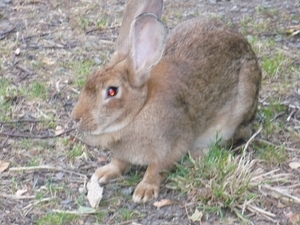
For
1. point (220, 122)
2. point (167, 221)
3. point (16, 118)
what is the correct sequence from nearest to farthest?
point (167, 221) < point (220, 122) < point (16, 118)

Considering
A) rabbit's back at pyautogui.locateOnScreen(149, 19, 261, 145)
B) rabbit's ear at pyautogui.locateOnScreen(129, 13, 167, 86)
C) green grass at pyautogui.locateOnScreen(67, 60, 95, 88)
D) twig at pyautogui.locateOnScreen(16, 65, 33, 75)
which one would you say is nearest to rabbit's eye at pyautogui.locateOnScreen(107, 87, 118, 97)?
rabbit's ear at pyautogui.locateOnScreen(129, 13, 167, 86)

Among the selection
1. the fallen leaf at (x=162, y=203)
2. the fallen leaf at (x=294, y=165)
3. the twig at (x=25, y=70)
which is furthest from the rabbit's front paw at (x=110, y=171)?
the twig at (x=25, y=70)

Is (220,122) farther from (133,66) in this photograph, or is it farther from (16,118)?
(16,118)

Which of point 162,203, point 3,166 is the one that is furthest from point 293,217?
point 3,166

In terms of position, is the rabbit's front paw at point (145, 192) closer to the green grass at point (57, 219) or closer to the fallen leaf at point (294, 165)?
the green grass at point (57, 219)

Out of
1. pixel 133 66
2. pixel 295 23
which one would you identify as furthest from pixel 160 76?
pixel 295 23

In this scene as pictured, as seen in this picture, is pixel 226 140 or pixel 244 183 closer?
pixel 244 183

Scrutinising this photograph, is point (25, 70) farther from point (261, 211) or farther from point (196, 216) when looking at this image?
point (261, 211)
